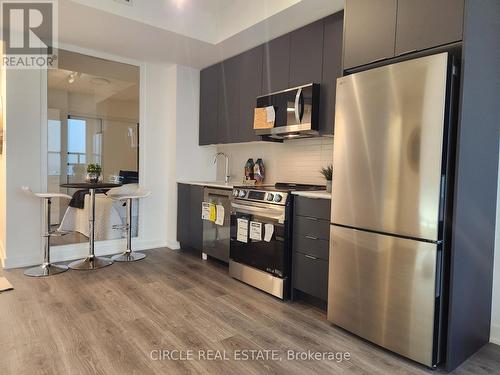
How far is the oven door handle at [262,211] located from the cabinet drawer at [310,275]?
0.32 metres

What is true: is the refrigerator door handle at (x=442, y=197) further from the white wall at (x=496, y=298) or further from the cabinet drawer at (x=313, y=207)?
the cabinet drawer at (x=313, y=207)

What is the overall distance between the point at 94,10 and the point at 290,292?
2.85 m

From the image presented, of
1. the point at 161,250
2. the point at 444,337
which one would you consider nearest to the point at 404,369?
the point at 444,337

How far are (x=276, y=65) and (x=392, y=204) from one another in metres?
1.99

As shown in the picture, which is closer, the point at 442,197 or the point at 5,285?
the point at 442,197

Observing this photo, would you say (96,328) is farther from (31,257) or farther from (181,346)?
(31,257)

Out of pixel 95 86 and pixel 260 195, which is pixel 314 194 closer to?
pixel 260 195

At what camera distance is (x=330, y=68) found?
9.21 feet

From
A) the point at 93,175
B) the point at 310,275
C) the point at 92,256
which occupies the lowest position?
the point at 92,256

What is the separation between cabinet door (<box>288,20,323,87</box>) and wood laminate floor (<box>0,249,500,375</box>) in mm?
1938

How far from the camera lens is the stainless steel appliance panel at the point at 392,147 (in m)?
1.78

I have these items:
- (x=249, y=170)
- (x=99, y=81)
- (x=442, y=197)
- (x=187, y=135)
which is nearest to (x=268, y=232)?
(x=249, y=170)

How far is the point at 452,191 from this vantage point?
5.89 ft

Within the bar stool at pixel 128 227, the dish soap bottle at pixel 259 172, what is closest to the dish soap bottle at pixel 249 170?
the dish soap bottle at pixel 259 172
